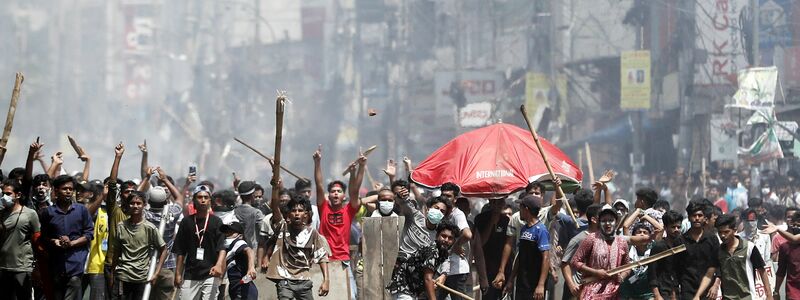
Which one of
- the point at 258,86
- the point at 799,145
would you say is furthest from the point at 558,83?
the point at 258,86

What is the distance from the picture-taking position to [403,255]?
10164mm

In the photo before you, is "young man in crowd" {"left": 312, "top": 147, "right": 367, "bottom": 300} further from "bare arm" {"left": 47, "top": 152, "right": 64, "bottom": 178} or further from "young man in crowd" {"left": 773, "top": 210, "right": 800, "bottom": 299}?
"young man in crowd" {"left": 773, "top": 210, "right": 800, "bottom": 299}

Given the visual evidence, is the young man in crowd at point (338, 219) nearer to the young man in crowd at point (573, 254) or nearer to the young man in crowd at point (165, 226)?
the young man in crowd at point (165, 226)

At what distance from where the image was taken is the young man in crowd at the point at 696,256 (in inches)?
376

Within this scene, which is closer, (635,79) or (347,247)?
(347,247)

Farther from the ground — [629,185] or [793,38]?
[793,38]

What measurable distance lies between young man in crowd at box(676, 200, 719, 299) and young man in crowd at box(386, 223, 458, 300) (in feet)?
5.61

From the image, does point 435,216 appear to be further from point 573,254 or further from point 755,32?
point 755,32

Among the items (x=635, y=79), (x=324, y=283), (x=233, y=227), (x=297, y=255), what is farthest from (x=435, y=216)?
(x=635, y=79)

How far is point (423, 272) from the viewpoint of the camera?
9.25 metres

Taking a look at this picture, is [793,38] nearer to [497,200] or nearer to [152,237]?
[497,200]

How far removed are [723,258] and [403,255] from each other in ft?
7.71

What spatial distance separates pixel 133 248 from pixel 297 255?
1222 millimetres

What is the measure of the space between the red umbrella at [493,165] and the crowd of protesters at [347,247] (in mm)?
359
